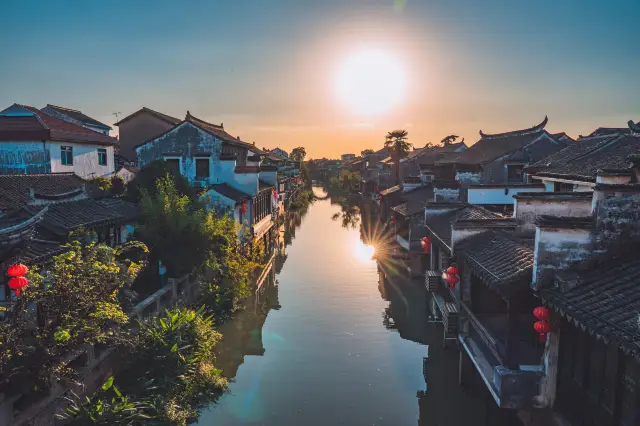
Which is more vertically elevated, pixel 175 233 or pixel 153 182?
pixel 153 182

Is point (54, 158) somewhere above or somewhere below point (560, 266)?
above

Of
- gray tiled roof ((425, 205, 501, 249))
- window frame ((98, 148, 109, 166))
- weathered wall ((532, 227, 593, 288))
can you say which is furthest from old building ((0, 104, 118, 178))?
weathered wall ((532, 227, 593, 288))

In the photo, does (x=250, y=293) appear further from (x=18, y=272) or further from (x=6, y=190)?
(x=18, y=272)

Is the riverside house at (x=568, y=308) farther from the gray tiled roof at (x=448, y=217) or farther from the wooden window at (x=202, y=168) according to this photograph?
the wooden window at (x=202, y=168)

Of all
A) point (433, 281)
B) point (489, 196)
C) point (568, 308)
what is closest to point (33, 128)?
point (433, 281)

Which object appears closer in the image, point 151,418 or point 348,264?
point 151,418

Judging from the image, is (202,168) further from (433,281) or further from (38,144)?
(433,281)

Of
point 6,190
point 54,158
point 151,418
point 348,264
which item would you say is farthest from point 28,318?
point 348,264
